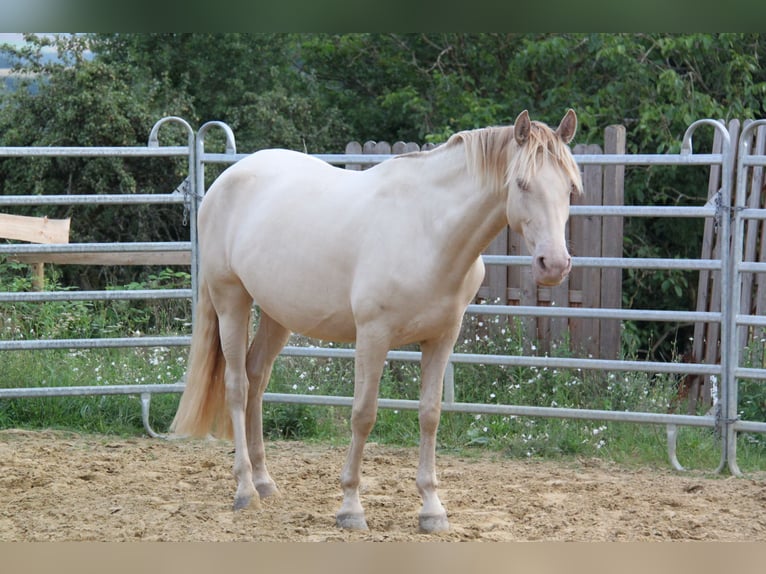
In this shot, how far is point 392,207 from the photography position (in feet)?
12.0

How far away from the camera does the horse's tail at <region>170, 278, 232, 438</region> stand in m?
4.52

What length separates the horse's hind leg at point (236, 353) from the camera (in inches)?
168

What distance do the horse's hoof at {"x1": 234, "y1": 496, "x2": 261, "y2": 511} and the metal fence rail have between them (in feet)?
4.35

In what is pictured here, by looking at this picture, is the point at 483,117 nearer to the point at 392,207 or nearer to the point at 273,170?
the point at 273,170

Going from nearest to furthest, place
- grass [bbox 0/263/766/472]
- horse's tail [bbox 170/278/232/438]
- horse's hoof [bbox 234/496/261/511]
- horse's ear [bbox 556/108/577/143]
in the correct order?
1. horse's ear [bbox 556/108/577/143]
2. horse's hoof [bbox 234/496/261/511]
3. horse's tail [bbox 170/278/232/438]
4. grass [bbox 0/263/766/472]

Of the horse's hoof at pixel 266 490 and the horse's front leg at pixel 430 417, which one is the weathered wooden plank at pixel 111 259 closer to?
the horse's hoof at pixel 266 490

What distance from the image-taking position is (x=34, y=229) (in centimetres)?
587

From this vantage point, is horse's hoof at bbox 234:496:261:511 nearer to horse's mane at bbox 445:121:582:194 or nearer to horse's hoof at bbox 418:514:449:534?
horse's hoof at bbox 418:514:449:534

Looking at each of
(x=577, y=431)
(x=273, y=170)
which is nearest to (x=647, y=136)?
(x=577, y=431)

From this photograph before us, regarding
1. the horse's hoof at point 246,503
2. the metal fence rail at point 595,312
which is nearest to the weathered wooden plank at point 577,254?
the metal fence rail at point 595,312

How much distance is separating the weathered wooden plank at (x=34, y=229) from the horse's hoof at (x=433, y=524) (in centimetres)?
331

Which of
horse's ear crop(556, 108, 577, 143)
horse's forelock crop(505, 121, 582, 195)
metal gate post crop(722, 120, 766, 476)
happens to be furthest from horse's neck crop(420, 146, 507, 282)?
metal gate post crop(722, 120, 766, 476)

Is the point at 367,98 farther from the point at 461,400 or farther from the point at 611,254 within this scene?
the point at 461,400

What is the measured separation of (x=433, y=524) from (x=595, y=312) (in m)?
1.81
